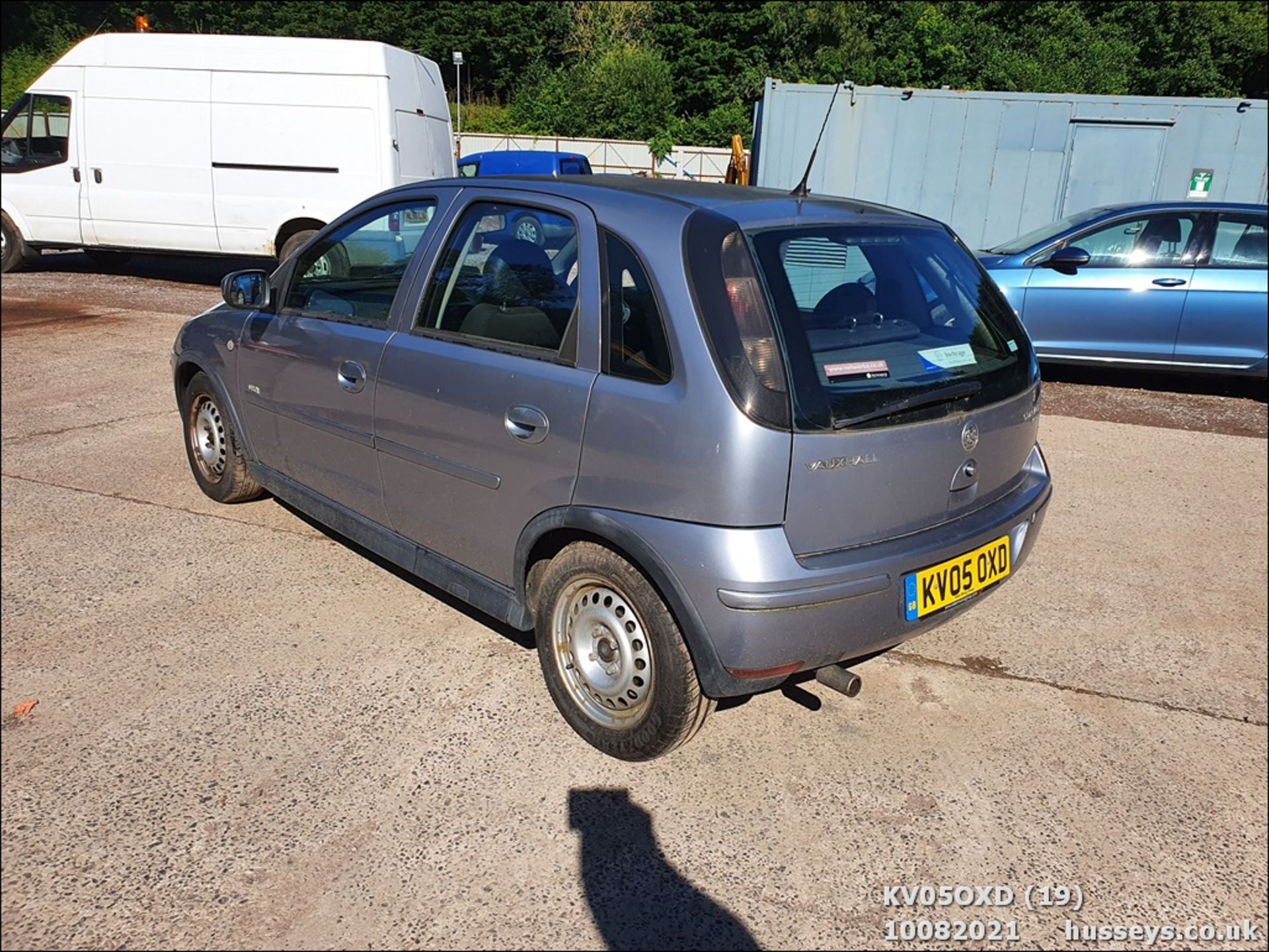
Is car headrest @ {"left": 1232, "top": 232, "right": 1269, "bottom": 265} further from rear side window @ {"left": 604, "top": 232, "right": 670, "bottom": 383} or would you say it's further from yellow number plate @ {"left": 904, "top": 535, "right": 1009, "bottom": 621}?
rear side window @ {"left": 604, "top": 232, "right": 670, "bottom": 383}

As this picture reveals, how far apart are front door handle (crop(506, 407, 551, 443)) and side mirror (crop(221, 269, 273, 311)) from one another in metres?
1.70

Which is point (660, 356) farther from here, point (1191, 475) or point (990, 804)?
point (1191, 475)

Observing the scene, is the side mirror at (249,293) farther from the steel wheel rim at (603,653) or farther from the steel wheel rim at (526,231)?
the steel wheel rim at (603,653)

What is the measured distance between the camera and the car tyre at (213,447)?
4395mm

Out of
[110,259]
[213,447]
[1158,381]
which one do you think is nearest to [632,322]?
[213,447]

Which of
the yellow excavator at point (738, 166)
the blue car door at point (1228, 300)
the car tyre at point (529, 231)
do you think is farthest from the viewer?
the yellow excavator at point (738, 166)

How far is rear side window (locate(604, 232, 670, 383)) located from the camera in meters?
2.51

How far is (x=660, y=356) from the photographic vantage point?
8.18 feet

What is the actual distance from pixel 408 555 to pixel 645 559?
1227 millimetres

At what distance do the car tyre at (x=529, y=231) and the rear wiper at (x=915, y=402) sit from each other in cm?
115

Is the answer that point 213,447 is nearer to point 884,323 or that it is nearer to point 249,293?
point 249,293

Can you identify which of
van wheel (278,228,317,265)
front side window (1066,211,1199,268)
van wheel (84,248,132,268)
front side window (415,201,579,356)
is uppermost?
front side window (1066,211,1199,268)

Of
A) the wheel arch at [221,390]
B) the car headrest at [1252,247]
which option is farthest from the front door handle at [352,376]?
the car headrest at [1252,247]

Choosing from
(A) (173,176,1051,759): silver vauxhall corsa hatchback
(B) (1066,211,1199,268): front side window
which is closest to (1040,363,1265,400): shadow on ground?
(B) (1066,211,1199,268): front side window
